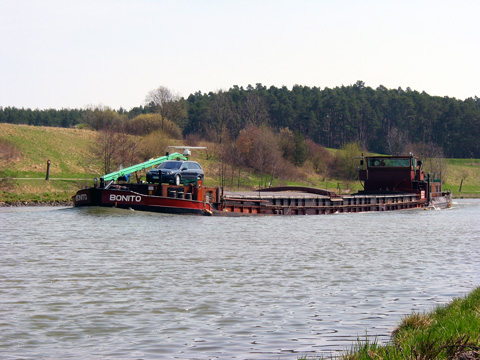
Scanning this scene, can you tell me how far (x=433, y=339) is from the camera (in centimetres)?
986

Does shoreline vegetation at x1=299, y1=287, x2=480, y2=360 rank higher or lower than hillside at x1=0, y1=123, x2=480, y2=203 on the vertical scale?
lower

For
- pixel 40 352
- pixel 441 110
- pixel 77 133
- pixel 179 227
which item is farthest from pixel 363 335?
pixel 441 110

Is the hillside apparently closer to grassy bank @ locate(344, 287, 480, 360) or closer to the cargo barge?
the cargo barge

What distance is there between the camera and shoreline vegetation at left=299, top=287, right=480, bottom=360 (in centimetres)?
896

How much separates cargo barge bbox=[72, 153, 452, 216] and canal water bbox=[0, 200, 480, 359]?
9646 millimetres

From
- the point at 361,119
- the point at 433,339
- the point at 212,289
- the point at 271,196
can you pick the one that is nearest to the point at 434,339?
the point at 433,339

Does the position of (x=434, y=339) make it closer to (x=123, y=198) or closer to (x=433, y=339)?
(x=433, y=339)

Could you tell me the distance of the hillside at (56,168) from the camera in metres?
66.1

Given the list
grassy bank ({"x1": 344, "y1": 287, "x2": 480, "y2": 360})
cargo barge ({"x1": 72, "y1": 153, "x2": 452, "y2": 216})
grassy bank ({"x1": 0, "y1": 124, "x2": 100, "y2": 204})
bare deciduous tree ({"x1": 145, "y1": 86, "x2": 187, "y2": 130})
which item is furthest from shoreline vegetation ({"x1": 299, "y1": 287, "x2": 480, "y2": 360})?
bare deciduous tree ({"x1": 145, "y1": 86, "x2": 187, "y2": 130})

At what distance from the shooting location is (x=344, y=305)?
14703 mm

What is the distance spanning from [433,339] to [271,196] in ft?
141

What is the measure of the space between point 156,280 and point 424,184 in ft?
164

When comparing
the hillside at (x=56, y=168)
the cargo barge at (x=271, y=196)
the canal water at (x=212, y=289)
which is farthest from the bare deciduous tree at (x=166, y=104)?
the canal water at (x=212, y=289)

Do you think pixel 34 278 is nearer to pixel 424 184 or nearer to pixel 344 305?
pixel 344 305
